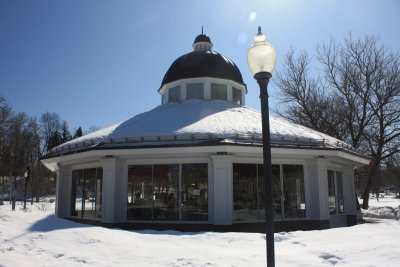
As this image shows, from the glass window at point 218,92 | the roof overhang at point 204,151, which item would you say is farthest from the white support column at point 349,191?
the glass window at point 218,92

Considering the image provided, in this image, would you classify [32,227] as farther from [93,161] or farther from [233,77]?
[233,77]

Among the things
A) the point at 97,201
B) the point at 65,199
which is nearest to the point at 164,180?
the point at 97,201

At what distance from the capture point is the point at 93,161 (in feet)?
49.8

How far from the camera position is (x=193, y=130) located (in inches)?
532

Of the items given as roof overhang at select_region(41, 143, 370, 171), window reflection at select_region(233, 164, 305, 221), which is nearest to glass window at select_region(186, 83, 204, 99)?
roof overhang at select_region(41, 143, 370, 171)

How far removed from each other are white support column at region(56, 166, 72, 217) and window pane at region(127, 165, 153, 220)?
14.0 ft

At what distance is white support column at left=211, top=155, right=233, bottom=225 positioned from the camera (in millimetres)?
12883

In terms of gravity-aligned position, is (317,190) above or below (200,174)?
below

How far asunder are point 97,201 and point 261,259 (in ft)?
32.5

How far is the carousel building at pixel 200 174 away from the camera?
1306cm

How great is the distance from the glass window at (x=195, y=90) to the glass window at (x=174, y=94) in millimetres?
515

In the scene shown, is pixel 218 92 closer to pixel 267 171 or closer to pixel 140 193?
pixel 140 193

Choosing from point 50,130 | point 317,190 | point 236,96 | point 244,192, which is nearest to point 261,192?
point 244,192

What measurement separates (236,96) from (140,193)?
8.55 m
